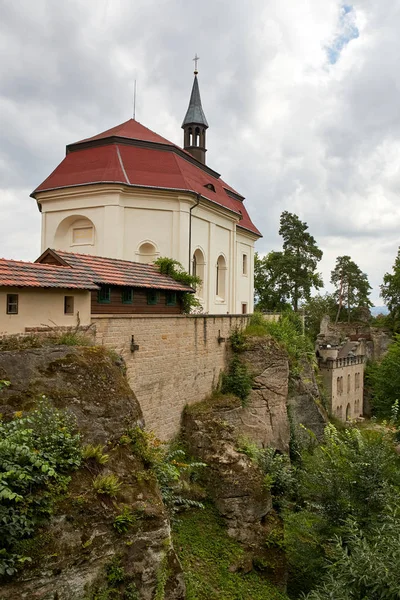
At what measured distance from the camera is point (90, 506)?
21.5 feet

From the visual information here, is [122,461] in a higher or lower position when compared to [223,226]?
lower

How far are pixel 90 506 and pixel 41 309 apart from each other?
16.4ft

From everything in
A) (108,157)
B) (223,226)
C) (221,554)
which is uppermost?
(108,157)

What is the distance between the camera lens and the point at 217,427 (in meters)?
A: 14.6

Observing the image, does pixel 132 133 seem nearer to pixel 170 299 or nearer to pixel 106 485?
pixel 170 299

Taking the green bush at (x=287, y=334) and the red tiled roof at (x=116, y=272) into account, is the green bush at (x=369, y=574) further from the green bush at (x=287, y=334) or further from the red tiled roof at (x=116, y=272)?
the green bush at (x=287, y=334)

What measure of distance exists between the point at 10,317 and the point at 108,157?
13680 mm

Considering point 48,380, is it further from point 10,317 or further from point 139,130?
point 139,130

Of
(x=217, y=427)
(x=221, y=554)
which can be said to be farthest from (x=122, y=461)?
(x=217, y=427)

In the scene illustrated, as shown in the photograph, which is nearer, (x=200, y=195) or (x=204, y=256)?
(x=200, y=195)

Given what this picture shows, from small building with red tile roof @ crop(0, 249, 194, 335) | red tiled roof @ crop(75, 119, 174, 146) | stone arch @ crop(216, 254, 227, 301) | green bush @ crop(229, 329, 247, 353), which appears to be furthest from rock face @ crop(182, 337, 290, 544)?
red tiled roof @ crop(75, 119, 174, 146)

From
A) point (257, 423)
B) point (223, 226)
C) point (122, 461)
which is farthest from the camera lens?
point (223, 226)

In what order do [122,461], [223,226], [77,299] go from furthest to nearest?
[223,226], [77,299], [122,461]

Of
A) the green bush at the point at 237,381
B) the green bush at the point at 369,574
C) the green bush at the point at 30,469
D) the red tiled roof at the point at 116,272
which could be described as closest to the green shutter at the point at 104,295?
the red tiled roof at the point at 116,272
